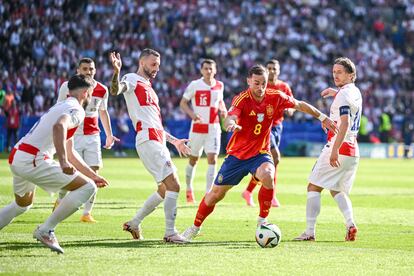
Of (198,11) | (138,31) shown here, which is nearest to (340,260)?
A: (138,31)

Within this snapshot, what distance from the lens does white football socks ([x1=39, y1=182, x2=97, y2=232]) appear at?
396 inches

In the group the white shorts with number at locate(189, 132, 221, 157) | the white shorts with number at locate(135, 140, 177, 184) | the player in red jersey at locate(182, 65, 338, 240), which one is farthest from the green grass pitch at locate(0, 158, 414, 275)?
the white shorts with number at locate(189, 132, 221, 157)

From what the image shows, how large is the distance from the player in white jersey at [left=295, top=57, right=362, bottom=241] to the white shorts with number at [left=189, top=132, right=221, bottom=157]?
6276 mm

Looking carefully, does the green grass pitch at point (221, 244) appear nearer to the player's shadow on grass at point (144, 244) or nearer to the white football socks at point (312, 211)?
the player's shadow on grass at point (144, 244)

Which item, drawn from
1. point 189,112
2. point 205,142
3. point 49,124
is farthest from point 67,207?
point 205,142

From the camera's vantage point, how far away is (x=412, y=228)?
13805 millimetres

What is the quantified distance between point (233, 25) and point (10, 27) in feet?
41.1

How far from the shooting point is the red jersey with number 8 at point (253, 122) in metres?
11.8

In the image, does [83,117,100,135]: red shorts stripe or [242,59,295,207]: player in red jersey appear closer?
[83,117,100,135]: red shorts stripe

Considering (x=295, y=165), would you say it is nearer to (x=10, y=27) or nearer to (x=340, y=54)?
(x=10, y=27)

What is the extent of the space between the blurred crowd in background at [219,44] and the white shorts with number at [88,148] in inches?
774

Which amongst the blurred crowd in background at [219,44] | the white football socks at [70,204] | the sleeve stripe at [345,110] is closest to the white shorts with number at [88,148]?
the sleeve stripe at [345,110]

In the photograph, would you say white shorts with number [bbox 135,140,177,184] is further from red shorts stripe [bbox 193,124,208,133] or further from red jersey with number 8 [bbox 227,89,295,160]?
red shorts stripe [bbox 193,124,208,133]

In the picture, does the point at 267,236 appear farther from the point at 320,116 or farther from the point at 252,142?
the point at 320,116
